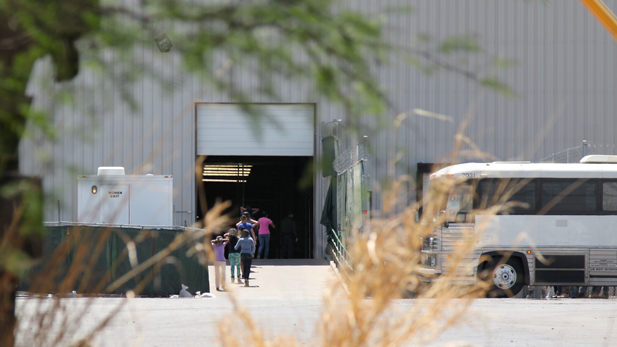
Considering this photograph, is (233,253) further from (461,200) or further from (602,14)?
(602,14)

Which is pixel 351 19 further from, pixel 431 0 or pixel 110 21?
pixel 431 0

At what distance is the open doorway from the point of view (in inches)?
1318

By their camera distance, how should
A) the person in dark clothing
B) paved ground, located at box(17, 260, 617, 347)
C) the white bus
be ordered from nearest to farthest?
1. paved ground, located at box(17, 260, 617, 347)
2. the white bus
3. the person in dark clothing

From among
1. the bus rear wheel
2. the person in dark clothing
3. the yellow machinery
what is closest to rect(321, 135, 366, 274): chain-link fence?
the person in dark clothing

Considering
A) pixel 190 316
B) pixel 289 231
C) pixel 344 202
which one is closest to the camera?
pixel 190 316

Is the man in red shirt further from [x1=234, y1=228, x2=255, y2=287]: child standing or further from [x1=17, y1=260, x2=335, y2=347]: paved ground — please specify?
[x1=234, y1=228, x2=255, y2=287]: child standing

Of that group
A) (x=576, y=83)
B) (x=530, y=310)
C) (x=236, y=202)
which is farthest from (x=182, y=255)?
(x=236, y=202)

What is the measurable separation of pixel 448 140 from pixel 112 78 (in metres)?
22.7

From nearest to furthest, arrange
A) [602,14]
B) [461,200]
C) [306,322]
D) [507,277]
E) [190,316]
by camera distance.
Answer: [602,14] → [306,322] → [190,316] → [507,277] → [461,200]

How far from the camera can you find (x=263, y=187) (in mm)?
36938

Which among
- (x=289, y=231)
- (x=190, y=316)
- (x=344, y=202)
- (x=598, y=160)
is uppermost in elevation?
(x=598, y=160)

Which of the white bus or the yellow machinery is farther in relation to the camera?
the white bus

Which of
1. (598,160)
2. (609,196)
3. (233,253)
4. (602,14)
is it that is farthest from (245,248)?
(602,14)

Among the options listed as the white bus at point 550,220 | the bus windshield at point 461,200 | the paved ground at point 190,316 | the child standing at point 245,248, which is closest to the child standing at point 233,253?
the child standing at point 245,248
